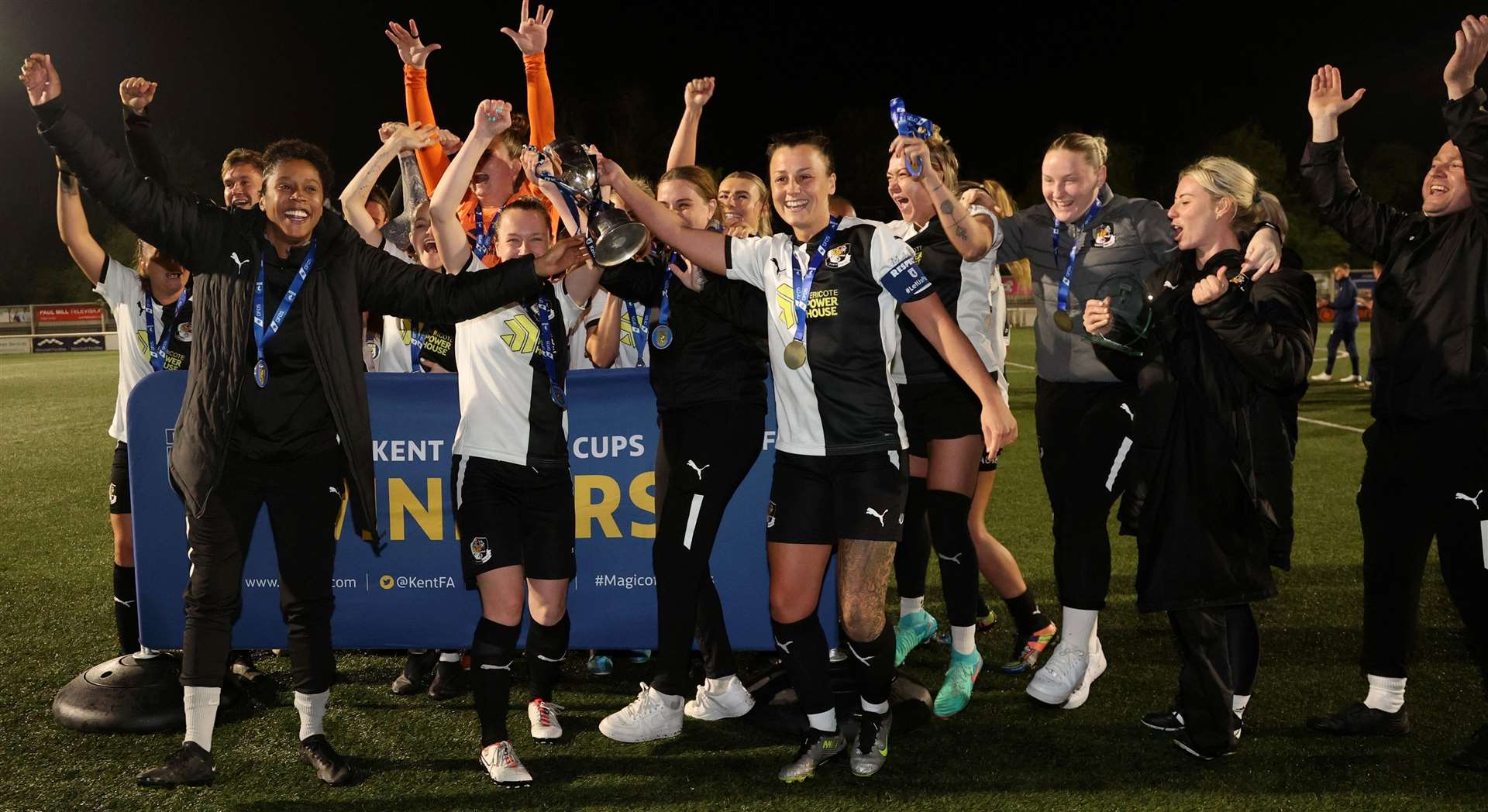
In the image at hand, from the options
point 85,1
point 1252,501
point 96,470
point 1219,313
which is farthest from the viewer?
point 85,1

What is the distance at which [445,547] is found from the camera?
16.9 feet

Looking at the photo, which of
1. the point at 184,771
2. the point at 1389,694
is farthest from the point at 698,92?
the point at 1389,694

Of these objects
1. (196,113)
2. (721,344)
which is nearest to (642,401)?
(721,344)

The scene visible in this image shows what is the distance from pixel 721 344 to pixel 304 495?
1640 millimetres

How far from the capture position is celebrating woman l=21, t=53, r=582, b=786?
387 cm

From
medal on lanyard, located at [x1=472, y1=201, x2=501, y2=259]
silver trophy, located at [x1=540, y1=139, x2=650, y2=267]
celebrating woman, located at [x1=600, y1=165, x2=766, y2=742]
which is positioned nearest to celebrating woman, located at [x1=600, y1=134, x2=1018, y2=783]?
silver trophy, located at [x1=540, y1=139, x2=650, y2=267]

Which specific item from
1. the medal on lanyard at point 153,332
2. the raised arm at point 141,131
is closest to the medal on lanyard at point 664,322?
the raised arm at point 141,131

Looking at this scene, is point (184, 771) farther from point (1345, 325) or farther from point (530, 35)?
point (1345, 325)

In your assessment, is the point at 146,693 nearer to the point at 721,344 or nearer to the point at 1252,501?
the point at 721,344

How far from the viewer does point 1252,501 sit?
13.0 feet

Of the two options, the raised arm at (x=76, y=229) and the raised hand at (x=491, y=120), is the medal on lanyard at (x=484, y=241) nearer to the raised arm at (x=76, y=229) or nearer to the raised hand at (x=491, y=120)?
the raised hand at (x=491, y=120)

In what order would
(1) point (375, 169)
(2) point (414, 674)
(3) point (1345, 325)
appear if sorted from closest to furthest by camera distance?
(2) point (414, 674)
(1) point (375, 169)
(3) point (1345, 325)

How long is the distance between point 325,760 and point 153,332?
242 centimetres

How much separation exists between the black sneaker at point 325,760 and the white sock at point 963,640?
248 centimetres
